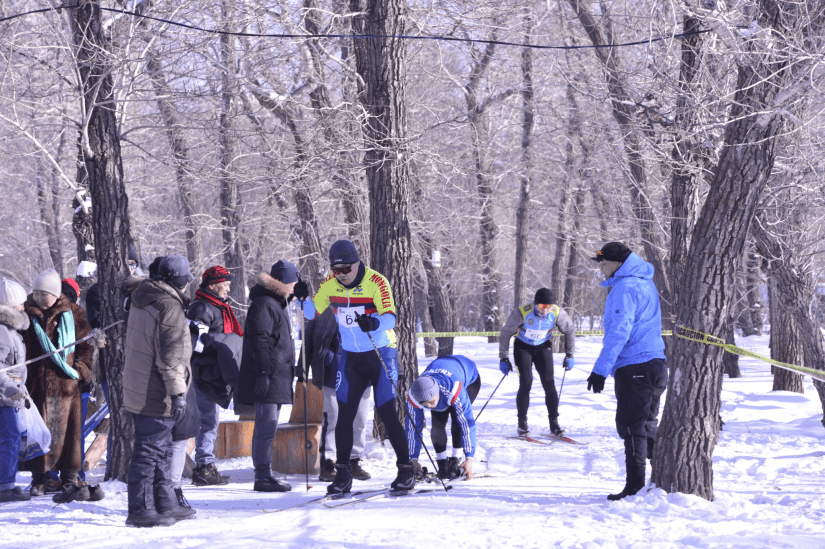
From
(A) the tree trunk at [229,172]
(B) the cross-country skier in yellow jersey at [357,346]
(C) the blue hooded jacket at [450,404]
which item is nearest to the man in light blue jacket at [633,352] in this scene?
(C) the blue hooded jacket at [450,404]

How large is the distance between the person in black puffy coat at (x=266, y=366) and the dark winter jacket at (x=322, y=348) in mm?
297

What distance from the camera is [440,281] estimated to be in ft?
61.6

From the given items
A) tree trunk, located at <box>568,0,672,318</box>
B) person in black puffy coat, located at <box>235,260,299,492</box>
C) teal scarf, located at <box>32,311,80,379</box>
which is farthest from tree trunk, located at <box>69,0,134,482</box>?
tree trunk, located at <box>568,0,672,318</box>

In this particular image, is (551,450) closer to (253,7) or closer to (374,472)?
(374,472)

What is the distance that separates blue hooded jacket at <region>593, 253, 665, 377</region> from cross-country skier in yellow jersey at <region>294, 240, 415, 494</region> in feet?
5.26

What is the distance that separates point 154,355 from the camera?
15.8 feet

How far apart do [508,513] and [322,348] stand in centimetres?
219

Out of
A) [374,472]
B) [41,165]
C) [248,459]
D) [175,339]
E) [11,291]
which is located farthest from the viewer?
[41,165]

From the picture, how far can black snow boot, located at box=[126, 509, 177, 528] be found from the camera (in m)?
4.77

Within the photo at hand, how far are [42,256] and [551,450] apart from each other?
28.7 metres

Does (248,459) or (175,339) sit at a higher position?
(175,339)

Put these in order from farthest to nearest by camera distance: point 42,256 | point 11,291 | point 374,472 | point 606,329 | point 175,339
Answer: point 42,256 → point 374,472 → point 11,291 → point 606,329 → point 175,339

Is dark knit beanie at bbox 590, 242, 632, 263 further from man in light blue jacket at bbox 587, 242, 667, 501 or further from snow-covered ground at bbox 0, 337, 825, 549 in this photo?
snow-covered ground at bbox 0, 337, 825, 549

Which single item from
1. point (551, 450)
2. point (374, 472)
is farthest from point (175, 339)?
point (551, 450)
